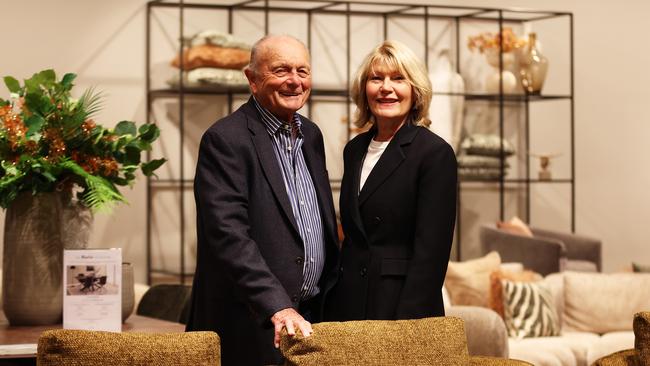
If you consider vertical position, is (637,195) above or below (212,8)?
below

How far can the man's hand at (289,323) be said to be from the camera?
7.58 ft

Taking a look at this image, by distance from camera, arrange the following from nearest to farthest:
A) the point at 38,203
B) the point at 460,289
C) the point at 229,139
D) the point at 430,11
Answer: the point at 229,139
the point at 38,203
the point at 460,289
the point at 430,11

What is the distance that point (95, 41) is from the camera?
23.0 feet

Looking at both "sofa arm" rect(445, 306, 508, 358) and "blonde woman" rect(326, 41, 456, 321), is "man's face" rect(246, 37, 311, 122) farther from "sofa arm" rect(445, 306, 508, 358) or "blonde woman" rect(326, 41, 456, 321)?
"sofa arm" rect(445, 306, 508, 358)

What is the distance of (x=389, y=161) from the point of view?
115 inches

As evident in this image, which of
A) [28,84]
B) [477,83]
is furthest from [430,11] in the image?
[28,84]

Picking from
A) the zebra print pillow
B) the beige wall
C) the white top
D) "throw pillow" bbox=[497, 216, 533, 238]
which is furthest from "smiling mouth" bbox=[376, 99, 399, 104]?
the beige wall

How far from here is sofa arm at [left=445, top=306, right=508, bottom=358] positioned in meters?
4.95

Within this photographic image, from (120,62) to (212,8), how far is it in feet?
2.34

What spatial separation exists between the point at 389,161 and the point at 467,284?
9.34 ft

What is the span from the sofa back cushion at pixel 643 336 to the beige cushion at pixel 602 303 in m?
3.31

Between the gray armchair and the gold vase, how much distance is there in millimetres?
1030

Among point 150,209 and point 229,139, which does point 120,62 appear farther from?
point 229,139

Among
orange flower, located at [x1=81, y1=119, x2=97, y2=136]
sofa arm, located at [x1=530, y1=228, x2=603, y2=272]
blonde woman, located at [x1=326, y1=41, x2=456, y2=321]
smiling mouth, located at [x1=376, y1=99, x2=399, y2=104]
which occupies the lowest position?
sofa arm, located at [x1=530, y1=228, x2=603, y2=272]
